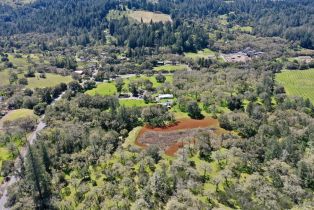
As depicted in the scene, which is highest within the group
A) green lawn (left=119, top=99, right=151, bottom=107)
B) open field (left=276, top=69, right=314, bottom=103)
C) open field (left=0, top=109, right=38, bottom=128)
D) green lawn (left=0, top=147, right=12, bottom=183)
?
open field (left=276, top=69, right=314, bottom=103)

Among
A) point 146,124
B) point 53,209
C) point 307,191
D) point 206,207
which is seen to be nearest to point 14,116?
point 146,124

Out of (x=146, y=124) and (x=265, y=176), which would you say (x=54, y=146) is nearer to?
(x=146, y=124)

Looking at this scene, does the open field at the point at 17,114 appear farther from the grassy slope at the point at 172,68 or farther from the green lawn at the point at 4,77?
the grassy slope at the point at 172,68

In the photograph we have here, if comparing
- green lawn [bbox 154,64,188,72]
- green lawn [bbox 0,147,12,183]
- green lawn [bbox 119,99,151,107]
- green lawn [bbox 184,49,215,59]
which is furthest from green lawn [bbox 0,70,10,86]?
green lawn [bbox 184,49,215,59]

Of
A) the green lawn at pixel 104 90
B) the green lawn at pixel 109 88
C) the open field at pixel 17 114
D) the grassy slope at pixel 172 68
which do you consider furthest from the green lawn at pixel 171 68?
the open field at pixel 17 114

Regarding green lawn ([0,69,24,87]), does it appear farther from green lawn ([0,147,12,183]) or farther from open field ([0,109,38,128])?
green lawn ([0,147,12,183])

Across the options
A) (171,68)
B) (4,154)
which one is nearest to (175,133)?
(4,154)
